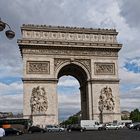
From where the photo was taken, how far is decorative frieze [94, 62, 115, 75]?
50.9 meters

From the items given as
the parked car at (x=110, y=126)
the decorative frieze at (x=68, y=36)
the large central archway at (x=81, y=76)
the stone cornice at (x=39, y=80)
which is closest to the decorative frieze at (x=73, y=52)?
the decorative frieze at (x=68, y=36)

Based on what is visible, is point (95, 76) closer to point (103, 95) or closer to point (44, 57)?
point (103, 95)

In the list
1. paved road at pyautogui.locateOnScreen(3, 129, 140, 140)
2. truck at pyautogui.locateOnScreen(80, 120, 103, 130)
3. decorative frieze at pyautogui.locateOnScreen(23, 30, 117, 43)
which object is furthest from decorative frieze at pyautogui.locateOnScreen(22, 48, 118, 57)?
paved road at pyautogui.locateOnScreen(3, 129, 140, 140)

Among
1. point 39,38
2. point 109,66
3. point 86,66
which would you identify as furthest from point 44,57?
point 109,66

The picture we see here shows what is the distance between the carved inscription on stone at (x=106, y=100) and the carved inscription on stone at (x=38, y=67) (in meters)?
7.70

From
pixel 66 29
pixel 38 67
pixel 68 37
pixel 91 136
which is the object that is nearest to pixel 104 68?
pixel 68 37

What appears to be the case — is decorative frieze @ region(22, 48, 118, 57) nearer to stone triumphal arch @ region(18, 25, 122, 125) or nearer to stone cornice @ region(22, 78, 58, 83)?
stone triumphal arch @ region(18, 25, 122, 125)

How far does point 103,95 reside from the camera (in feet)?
163

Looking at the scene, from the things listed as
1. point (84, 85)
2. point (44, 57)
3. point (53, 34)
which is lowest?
point (84, 85)

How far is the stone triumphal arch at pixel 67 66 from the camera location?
47.9m

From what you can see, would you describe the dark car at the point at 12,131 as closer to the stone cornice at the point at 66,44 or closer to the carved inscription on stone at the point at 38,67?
the carved inscription on stone at the point at 38,67

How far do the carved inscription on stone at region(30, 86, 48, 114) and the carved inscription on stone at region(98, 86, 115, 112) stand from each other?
722 cm

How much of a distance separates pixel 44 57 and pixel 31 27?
4237 mm

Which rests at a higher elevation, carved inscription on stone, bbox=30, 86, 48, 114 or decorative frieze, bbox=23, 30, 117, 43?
decorative frieze, bbox=23, 30, 117, 43
